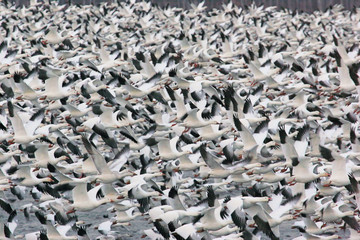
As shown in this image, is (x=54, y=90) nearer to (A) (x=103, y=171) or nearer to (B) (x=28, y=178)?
(B) (x=28, y=178)

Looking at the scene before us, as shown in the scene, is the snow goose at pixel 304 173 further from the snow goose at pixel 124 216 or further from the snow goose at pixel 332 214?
the snow goose at pixel 124 216

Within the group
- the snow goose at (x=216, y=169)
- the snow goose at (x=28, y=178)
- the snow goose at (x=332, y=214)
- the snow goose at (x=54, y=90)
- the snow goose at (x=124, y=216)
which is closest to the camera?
the snow goose at (x=332, y=214)

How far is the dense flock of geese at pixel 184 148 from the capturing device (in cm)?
1372

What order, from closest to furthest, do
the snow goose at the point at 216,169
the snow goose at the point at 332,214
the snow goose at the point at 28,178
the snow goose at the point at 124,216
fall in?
the snow goose at the point at 332,214 < the snow goose at the point at 216,169 < the snow goose at the point at 124,216 < the snow goose at the point at 28,178

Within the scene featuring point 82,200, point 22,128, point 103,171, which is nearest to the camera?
point 82,200

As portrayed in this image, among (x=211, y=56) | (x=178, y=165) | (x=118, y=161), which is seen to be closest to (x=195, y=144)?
(x=178, y=165)

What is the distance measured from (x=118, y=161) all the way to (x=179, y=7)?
A: 91.8 ft

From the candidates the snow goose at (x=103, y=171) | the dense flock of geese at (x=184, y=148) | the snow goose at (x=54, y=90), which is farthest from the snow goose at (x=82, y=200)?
the snow goose at (x=54, y=90)

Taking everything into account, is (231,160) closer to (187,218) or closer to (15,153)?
(187,218)

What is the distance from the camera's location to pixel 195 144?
53.5 feet

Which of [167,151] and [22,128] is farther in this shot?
[22,128]

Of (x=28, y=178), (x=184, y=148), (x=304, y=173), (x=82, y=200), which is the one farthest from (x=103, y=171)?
(x=304, y=173)

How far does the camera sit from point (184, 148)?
53.2ft

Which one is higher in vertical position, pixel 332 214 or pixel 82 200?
pixel 82 200
